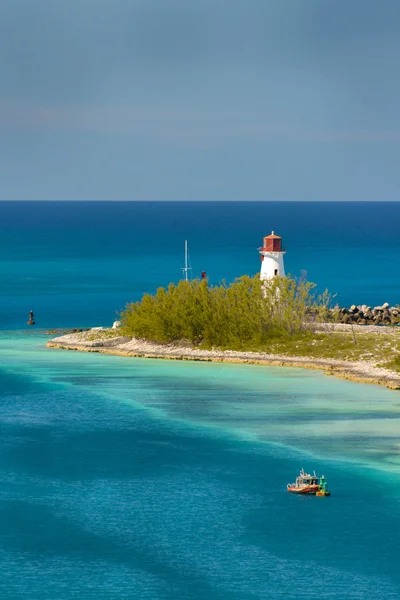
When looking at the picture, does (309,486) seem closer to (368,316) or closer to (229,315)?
(229,315)

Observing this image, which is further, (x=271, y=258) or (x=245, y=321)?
(x=271, y=258)

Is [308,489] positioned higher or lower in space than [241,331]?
lower

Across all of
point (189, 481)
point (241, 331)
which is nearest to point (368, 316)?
point (241, 331)

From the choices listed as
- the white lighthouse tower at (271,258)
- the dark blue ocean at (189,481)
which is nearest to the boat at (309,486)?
the dark blue ocean at (189,481)

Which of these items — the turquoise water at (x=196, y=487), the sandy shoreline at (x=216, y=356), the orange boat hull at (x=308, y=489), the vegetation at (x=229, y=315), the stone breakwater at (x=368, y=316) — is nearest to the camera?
the turquoise water at (x=196, y=487)

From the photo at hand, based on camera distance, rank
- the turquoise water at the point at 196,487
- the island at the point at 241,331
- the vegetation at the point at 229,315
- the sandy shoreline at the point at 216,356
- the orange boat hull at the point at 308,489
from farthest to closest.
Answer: the vegetation at the point at 229,315 → the island at the point at 241,331 → the sandy shoreline at the point at 216,356 → the orange boat hull at the point at 308,489 → the turquoise water at the point at 196,487

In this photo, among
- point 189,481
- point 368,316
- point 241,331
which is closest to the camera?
point 189,481

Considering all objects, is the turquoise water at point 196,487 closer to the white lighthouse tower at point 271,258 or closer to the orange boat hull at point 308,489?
the orange boat hull at point 308,489
